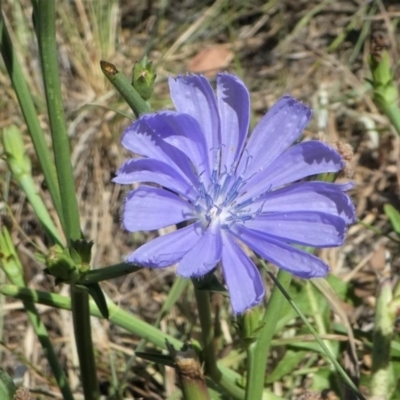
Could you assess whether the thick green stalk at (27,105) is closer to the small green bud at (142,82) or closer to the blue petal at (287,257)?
the small green bud at (142,82)

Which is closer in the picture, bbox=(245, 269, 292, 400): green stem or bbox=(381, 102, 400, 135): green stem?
bbox=(245, 269, 292, 400): green stem

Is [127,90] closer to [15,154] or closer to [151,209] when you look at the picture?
[151,209]

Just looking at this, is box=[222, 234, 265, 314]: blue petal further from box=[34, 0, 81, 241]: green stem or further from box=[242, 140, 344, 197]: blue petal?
box=[34, 0, 81, 241]: green stem

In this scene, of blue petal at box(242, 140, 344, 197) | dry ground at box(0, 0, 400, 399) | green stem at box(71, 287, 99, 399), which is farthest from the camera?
dry ground at box(0, 0, 400, 399)

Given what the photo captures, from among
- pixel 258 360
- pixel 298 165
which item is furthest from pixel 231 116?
pixel 258 360

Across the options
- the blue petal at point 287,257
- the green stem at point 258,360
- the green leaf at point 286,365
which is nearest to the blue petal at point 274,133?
the blue petal at point 287,257

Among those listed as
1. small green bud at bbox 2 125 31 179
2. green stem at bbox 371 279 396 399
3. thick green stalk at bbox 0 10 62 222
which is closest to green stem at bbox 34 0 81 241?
thick green stalk at bbox 0 10 62 222
